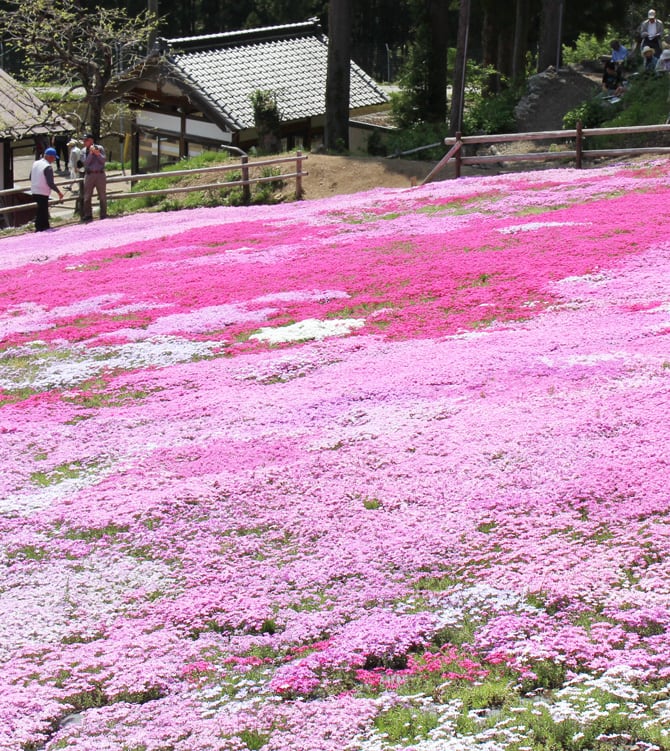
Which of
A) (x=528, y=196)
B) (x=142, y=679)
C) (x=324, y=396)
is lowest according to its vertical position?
(x=142, y=679)

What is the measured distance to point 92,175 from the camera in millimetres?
30203

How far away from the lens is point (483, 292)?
17062mm

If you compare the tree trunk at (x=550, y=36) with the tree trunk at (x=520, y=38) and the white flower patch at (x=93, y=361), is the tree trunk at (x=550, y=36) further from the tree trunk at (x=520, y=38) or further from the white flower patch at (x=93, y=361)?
the white flower patch at (x=93, y=361)

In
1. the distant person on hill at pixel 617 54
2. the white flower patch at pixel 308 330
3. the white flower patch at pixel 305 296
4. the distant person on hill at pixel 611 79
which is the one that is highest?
the distant person on hill at pixel 617 54

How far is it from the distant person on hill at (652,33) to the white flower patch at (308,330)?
2524 centimetres

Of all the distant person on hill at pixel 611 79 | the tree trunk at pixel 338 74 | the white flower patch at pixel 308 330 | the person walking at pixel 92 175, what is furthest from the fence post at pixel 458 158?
the white flower patch at pixel 308 330

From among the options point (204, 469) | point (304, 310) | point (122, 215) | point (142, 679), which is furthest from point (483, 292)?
point (122, 215)

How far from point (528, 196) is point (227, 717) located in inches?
758

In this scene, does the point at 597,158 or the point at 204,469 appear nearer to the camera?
the point at 204,469

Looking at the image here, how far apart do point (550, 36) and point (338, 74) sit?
9.37 metres

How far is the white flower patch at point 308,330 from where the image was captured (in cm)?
1584

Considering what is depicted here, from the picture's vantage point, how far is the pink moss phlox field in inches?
283

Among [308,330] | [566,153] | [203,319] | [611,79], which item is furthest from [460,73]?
[308,330]

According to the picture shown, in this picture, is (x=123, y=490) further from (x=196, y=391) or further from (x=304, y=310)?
(x=304, y=310)
